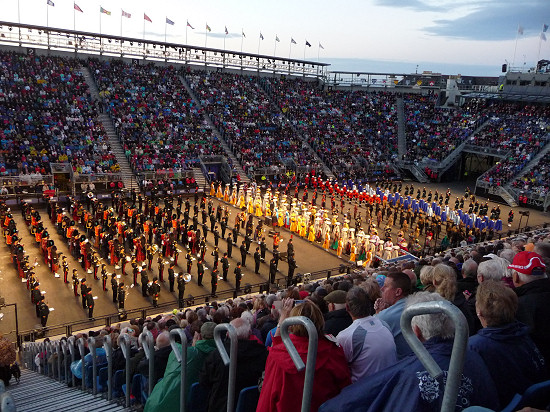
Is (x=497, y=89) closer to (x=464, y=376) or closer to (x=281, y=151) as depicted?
(x=281, y=151)

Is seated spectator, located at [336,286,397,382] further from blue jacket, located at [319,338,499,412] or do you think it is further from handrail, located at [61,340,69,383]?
handrail, located at [61,340,69,383]

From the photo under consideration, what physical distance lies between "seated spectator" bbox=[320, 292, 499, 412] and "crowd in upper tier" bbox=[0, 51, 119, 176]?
82.5ft

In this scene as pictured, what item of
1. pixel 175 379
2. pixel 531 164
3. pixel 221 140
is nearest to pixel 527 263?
pixel 175 379

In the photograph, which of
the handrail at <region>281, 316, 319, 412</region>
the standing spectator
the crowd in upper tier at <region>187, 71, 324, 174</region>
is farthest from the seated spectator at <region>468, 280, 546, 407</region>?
the crowd in upper tier at <region>187, 71, 324, 174</region>

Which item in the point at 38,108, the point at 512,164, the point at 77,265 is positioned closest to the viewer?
the point at 77,265

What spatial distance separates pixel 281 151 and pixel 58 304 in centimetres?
2402

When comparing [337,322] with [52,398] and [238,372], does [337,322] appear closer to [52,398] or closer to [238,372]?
[238,372]

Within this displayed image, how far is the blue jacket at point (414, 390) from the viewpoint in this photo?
197cm

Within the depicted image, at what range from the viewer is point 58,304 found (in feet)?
42.5

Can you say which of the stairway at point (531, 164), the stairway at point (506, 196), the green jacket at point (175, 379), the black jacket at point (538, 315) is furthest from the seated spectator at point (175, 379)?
the stairway at point (531, 164)

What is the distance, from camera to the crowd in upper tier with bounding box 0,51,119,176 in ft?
81.4

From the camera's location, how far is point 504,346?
8.69ft

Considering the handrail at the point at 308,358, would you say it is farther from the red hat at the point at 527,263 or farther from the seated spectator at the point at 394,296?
the red hat at the point at 527,263

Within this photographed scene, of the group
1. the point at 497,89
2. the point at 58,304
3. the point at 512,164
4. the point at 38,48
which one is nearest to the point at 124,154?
the point at 38,48
